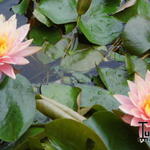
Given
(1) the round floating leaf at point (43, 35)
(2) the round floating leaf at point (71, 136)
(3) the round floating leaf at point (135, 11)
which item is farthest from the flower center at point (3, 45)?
(3) the round floating leaf at point (135, 11)

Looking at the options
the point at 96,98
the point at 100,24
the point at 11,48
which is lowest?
the point at 96,98

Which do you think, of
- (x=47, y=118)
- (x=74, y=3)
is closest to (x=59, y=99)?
(x=47, y=118)

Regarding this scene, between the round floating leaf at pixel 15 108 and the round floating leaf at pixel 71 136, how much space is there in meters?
0.08

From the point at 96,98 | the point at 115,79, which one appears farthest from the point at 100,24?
the point at 96,98

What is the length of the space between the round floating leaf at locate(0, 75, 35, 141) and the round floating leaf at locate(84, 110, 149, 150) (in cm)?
17

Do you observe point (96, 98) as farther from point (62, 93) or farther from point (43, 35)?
point (43, 35)

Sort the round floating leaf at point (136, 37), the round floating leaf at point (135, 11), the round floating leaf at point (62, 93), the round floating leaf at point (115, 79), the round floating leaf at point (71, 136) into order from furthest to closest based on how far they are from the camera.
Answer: the round floating leaf at point (135, 11)
the round floating leaf at point (136, 37)
the round floating leaf at point (115, 79)
the round floating leaf at point (62, 93)
the round floating leaf at point (71, 136)

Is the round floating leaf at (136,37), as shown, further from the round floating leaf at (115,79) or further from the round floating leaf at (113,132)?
the round floating leaf at (113,132)

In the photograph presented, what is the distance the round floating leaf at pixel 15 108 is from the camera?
3.54 ft

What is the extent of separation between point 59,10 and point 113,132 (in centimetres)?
74

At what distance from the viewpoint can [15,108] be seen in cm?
112

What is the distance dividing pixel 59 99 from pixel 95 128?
0.26 m

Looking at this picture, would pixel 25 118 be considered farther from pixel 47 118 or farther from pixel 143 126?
pixel 143 126

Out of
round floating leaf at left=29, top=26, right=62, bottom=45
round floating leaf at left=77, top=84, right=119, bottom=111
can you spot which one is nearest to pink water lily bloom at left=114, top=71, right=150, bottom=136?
round floating leaf at left=77, top=84, right=119, bottom=111
